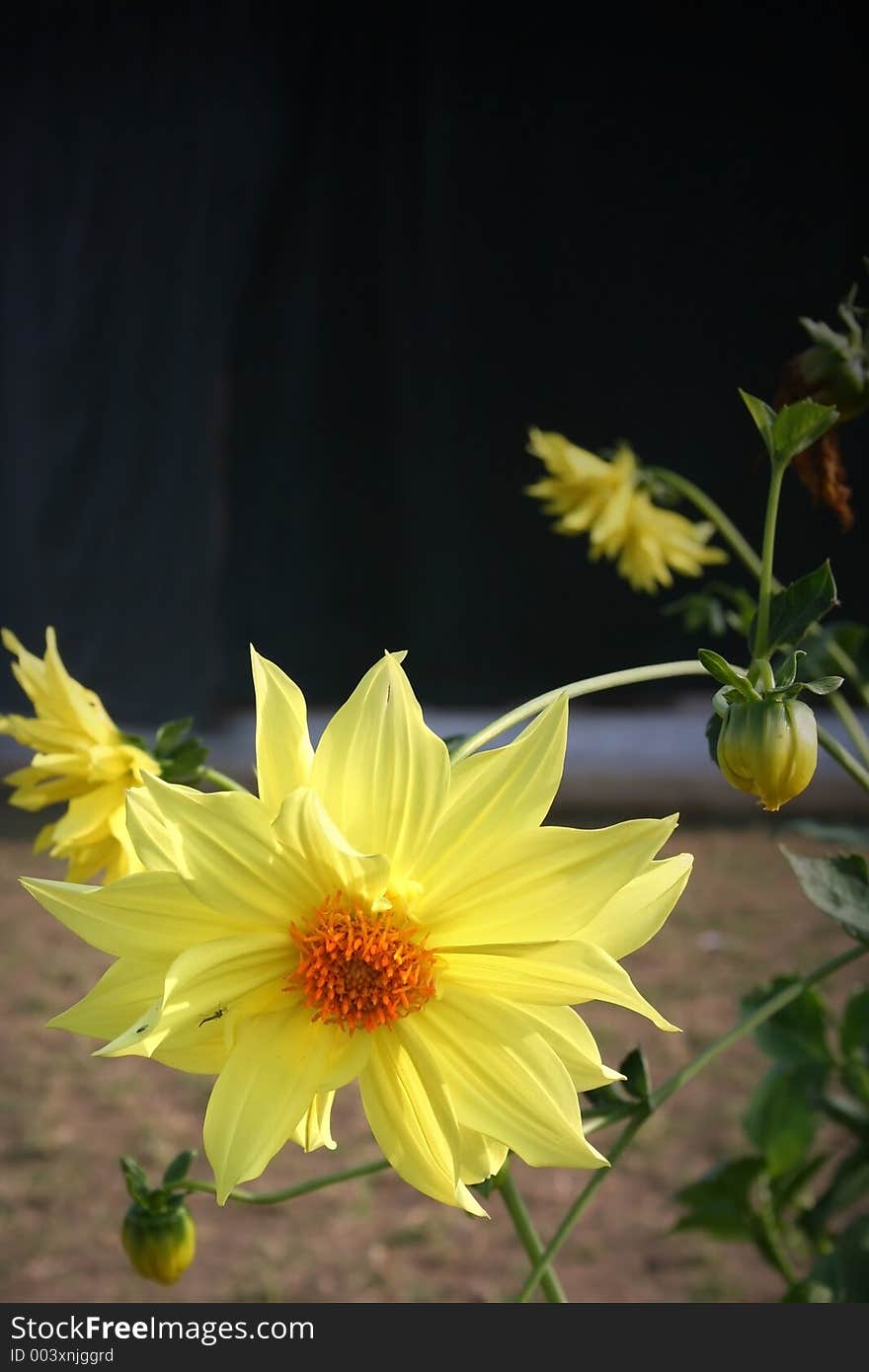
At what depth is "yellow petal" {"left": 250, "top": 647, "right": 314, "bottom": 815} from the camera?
0.46m

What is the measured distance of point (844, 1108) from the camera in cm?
118

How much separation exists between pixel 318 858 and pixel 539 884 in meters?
0.07

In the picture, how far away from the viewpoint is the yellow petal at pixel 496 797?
456 millimetres

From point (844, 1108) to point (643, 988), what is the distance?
1137 mm

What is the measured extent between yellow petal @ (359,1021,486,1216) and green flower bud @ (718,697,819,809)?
0.15 m

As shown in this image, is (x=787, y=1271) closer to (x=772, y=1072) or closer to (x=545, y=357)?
(x=772, y=1072)

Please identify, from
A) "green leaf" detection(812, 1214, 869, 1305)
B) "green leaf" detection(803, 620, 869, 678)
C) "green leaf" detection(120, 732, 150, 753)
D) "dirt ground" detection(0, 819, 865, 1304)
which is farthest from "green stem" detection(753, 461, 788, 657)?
"dirt ground" detection(0, 819, 865, 1304)

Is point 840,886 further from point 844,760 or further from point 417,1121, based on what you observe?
point 417,1121

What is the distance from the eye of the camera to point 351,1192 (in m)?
1.90

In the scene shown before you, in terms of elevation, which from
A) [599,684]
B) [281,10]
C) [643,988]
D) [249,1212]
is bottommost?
[249,1212]

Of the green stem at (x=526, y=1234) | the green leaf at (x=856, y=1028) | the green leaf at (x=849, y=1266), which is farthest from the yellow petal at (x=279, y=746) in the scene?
the green leaf at (x=856, y=1028)

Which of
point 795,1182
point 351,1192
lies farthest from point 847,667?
point 351,1192

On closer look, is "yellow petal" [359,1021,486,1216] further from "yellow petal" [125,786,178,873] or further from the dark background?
the dark background
